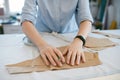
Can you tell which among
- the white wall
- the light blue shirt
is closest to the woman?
the light blue shirt

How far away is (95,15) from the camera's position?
2.69 meters

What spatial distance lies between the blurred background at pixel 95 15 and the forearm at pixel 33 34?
139 centimetres

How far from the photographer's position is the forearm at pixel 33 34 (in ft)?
2.62

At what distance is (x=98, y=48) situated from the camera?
0.83m

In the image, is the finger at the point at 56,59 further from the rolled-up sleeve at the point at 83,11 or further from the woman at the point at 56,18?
the rolled-up sleeve at the point at 83,11

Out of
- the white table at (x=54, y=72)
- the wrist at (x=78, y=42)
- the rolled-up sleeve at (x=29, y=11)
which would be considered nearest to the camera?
the white table at (x=54, y=72)

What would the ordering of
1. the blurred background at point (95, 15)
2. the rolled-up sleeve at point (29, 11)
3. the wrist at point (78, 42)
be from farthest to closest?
1. the blurred background at point (95, 15)
2. the rolled-up sleeve at point (29, 11)
3. the wrist at point (78, 42)

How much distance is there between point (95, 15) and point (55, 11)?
5.81ft

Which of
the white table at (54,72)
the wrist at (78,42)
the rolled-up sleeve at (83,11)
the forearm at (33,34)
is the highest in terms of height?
the rolled-up sleeve at (83,11)

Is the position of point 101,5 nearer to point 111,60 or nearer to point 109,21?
point 109,21

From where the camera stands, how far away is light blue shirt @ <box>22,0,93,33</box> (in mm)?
982

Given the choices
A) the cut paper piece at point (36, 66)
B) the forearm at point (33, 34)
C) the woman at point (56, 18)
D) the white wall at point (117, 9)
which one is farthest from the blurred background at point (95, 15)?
the cut paper piece at point (36, 66)

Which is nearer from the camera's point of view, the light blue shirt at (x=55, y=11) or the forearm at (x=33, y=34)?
the forearm at (x=33, y=34)

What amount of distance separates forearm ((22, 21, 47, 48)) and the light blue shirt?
46 mm
